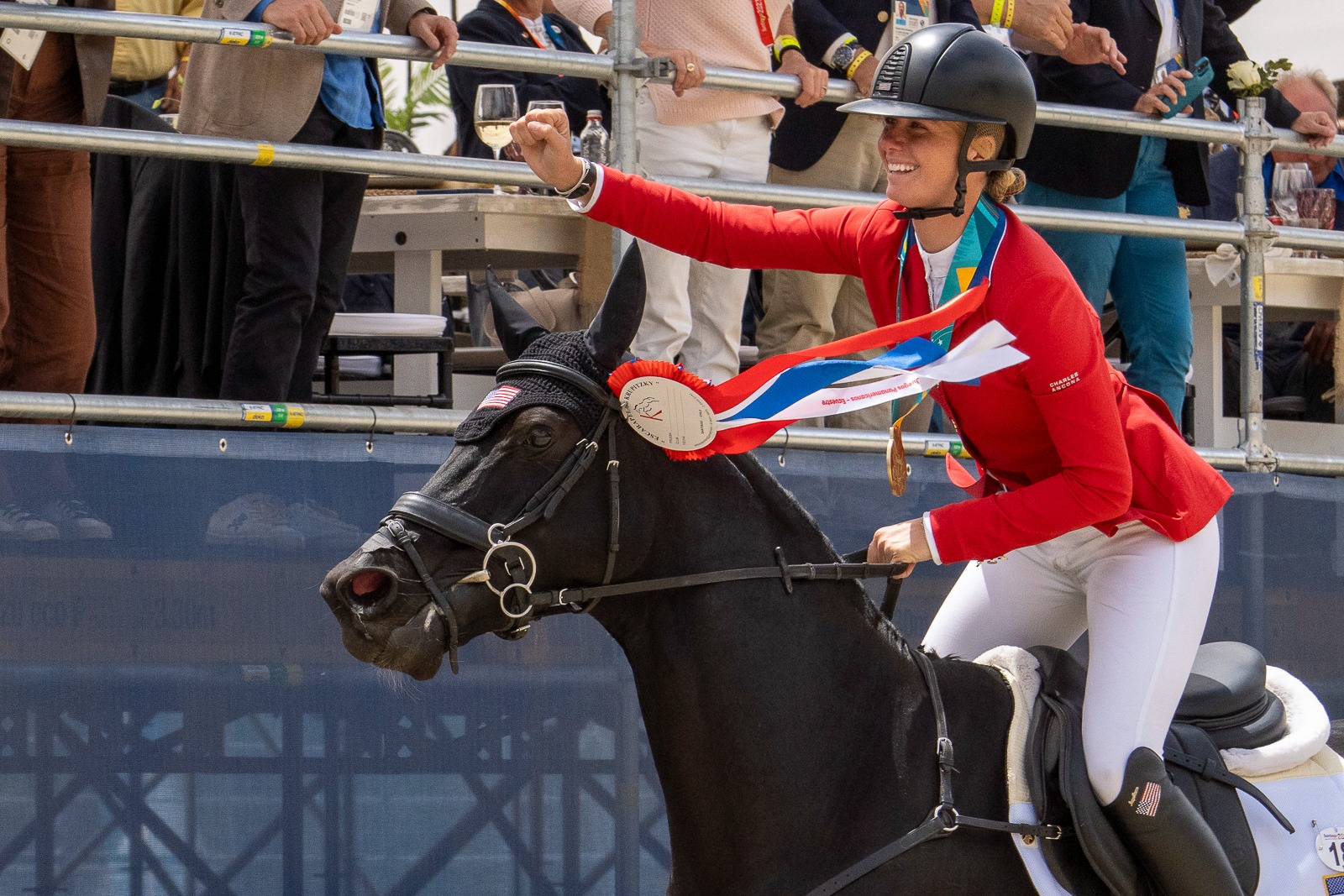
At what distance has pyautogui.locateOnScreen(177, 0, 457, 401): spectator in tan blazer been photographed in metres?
4.54

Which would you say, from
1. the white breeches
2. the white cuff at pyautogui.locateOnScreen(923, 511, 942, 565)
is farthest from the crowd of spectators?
the white cuff at pyautogui.locateOnScreen(923, 511, 942, 565)

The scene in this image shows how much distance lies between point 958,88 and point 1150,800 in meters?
1.35

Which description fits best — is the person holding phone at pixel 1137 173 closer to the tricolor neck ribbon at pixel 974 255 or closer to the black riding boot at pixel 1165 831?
the tricolor neck ribbon at pixel 974 255

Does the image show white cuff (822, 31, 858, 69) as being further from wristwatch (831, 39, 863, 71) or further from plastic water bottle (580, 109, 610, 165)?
plastic water bottle (580, 109, 610, 165)

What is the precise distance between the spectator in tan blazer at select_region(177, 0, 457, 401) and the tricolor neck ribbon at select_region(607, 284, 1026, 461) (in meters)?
1.96

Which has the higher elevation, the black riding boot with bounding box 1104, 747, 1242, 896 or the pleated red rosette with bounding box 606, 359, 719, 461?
the pleated red rosette with bounding box 606, 359, 719, 461

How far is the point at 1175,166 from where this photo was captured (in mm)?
5789

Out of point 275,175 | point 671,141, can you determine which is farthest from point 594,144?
point 275,175

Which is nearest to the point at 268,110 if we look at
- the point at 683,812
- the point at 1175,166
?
the point at 683,812

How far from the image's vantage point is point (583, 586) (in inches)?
111

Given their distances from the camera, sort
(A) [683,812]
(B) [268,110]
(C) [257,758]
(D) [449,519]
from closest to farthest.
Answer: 1. (D) [449,519]
2. (A) [683,812]
3. (C) [257,758]
4. (B) [268,110]

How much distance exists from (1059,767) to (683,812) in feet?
2.38

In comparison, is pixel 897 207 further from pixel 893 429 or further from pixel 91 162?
pixel 91 162

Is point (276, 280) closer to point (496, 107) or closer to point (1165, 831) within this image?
point (496, 107)
